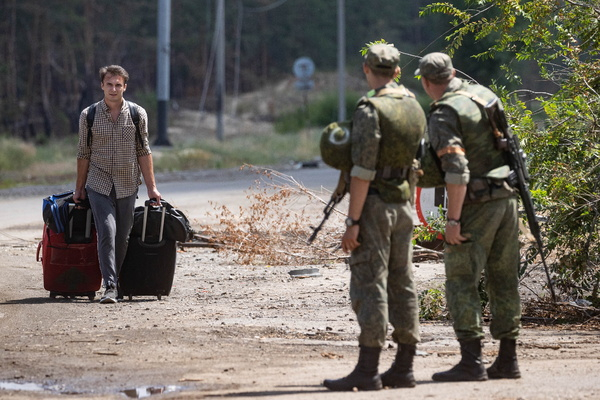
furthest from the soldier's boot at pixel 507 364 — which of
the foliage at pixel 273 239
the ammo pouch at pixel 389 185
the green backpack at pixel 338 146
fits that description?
the foliage at pixel 273 239

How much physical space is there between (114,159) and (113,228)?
21.0 inches

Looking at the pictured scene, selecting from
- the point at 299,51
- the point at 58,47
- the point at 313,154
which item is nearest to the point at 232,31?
the point at 299,51

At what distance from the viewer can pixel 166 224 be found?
8.41m

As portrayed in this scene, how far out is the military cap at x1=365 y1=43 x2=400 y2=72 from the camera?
533 cm

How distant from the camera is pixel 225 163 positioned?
2789 cm

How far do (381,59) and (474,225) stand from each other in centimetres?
101

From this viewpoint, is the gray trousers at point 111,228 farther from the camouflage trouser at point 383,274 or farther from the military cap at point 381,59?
the military cap at point 381,59

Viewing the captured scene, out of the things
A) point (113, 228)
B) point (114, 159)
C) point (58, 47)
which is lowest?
point (113, 228)

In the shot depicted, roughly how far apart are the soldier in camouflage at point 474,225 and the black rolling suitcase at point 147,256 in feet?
10.9

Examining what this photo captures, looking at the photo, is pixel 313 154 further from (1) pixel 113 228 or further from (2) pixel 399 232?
(2) pixel 399 232

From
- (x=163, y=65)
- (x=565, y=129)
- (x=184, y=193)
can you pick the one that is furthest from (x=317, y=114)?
(x=565, y=129)

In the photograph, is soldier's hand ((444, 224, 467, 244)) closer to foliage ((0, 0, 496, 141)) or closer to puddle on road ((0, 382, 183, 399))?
puddle on road ((0, 382, 183, 399))

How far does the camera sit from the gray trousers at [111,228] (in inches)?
321

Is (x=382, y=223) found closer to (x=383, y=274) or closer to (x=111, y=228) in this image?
(x=383, y=274)
